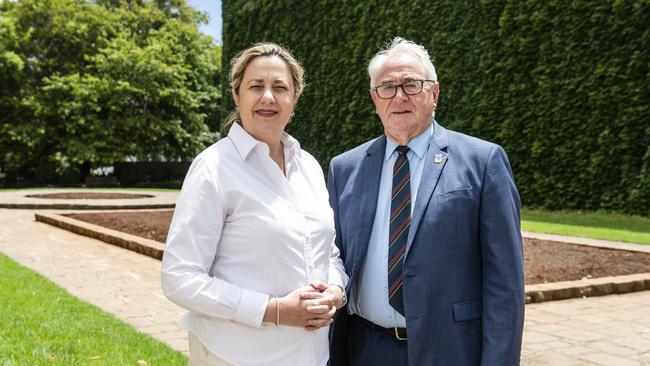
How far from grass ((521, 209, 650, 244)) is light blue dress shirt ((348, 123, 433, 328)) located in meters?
7.85

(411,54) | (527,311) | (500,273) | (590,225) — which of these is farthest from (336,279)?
(590,225)

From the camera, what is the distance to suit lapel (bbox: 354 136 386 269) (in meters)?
2.38

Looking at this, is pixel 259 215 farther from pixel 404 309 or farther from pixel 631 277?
pixel 631 277

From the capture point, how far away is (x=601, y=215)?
12.8m

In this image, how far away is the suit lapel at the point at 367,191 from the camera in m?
2.38

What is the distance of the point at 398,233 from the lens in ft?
7.59

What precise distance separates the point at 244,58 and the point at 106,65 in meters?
30.6

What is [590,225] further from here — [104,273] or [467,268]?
[467,268]

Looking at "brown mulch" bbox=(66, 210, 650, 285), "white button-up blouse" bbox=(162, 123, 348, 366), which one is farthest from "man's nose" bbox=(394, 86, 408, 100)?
"brown mulch" bbox=(66, 210, 650, 285)

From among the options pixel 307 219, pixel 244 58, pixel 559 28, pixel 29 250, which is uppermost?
pixel 559 28

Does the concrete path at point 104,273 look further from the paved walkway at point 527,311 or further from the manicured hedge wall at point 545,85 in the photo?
the manicured hedge wall at point 545,85

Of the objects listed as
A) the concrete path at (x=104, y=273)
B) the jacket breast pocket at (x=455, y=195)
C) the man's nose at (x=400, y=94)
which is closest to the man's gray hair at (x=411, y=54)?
the man's nose at (x=400, y=94)

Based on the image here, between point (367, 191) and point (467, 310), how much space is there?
0.59 meters

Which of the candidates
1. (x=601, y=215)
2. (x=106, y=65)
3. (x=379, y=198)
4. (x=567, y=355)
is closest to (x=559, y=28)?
(x=601, y=215)
